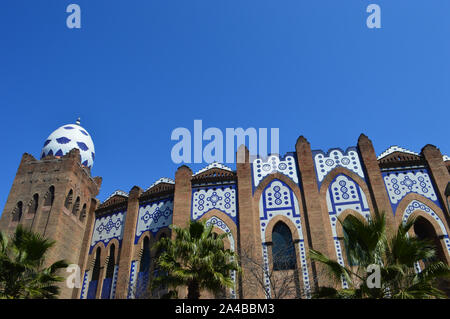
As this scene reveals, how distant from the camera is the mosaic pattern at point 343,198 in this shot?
15.3 metres

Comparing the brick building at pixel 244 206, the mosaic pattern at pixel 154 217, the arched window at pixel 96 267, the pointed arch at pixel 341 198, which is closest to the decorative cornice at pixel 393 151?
the brick building at pixel 244 206

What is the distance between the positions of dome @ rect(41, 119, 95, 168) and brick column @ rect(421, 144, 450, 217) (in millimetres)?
18101

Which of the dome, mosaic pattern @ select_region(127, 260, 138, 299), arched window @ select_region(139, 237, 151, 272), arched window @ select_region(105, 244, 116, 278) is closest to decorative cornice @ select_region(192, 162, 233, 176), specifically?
arched window @ select_region(139, 237, 151, 272)

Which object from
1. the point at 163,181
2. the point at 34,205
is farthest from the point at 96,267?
the point at 163,181

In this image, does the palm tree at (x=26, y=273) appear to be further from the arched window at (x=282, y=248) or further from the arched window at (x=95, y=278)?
the arched window at (x=282, y=248)

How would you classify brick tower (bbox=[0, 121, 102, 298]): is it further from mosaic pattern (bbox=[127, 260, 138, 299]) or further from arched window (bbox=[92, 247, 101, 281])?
mosaic pattern (bbox=[127, 260, 138, 299])

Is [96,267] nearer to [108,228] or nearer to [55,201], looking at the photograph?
[108,228]

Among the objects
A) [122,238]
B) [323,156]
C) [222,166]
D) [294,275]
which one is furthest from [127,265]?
[323,156]

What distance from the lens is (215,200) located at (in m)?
16.5

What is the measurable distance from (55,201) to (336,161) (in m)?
13.3

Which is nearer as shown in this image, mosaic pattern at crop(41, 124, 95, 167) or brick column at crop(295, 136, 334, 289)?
brick column at crop(295, 136, 334, 289)

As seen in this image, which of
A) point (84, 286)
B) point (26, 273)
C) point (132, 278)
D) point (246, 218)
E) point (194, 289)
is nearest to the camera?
point (194, 289)

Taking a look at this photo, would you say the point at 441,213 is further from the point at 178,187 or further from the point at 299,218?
the point at 178,187

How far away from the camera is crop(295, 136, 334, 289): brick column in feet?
46.7
